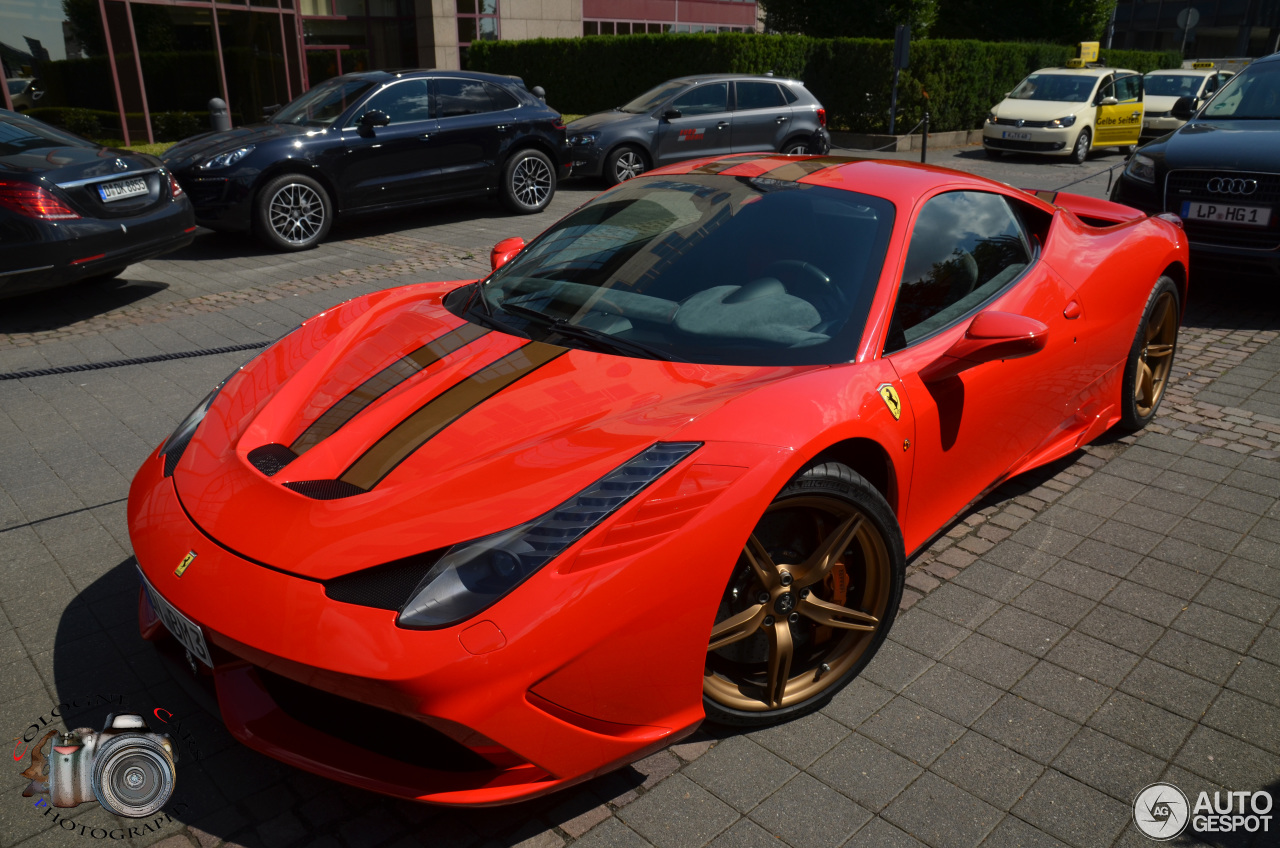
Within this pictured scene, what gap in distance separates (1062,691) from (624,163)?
11.4 metres

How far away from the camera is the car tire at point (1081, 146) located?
17969mm

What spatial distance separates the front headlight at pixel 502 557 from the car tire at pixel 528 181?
9.38 metres

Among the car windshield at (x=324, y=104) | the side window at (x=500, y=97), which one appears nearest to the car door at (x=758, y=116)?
the side window at (x=500, y=97)

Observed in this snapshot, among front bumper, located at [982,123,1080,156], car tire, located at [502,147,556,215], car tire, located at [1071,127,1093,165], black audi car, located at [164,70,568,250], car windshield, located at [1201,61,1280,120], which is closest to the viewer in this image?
car windshield, located at [1201,61,1280,120]

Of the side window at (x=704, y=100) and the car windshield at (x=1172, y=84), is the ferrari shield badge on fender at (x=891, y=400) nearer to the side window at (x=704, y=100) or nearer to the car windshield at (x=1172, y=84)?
the side window at (x=704, y=100)

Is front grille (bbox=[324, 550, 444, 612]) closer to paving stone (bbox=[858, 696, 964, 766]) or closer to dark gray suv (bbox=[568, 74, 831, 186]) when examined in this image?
paving stone (bbox=[858, 696, 964, 766])

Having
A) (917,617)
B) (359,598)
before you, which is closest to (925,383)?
(917,617)

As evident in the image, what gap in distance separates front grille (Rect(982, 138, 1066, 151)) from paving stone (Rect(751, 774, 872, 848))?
17.9 meters

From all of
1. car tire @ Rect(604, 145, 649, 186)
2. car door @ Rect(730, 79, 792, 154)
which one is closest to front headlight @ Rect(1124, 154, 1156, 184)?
car door @ Rect(730, 79, 792, 154)

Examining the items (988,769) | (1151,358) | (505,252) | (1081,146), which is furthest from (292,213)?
(1081,146)

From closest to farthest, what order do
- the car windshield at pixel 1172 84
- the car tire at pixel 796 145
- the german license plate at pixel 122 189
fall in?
the german license plate at pixel 122 189, the car tire at pixel 796 145, the car windshield at pixel 1172 84

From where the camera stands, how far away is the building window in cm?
2717

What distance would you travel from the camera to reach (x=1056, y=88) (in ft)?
61.9

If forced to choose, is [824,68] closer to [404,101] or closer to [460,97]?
[460,97]
